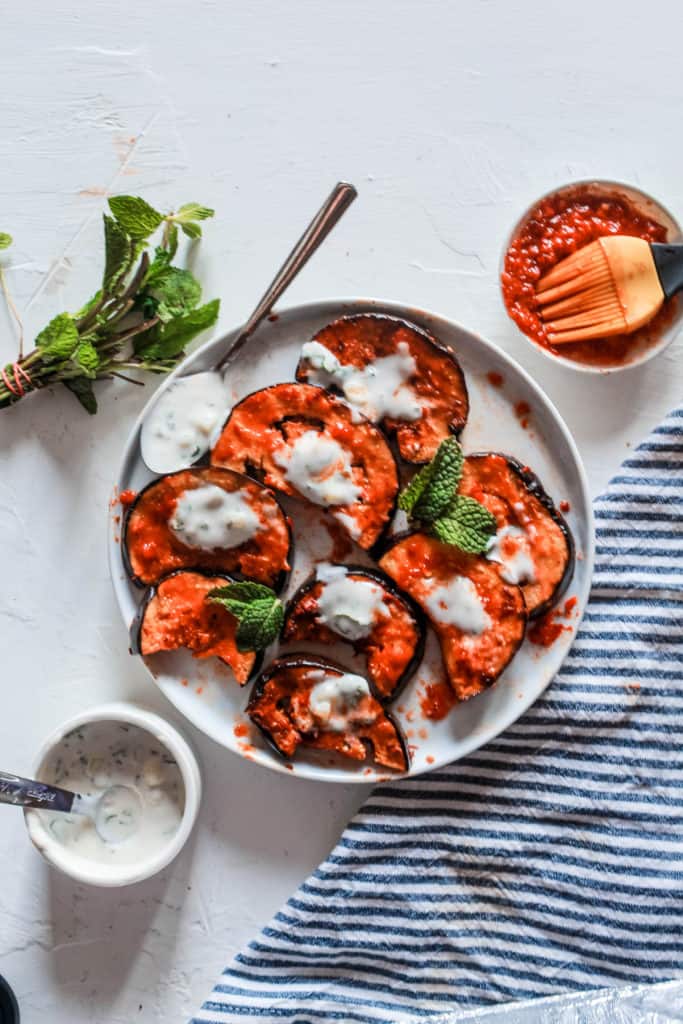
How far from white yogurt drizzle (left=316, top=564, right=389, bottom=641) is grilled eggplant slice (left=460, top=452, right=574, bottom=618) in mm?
259

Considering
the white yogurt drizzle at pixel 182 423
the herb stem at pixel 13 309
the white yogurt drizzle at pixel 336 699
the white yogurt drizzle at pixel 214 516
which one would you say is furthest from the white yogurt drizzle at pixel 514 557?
the herb stem at pixel 13 309

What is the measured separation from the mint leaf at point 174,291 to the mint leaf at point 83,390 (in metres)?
0.22

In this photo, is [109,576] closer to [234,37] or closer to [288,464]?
[288,464]

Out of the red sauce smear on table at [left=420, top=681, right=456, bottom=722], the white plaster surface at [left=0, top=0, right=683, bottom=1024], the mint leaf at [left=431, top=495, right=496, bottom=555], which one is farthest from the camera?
the white plaster surface at [left=0, top=0, right=683, bottom=1024]

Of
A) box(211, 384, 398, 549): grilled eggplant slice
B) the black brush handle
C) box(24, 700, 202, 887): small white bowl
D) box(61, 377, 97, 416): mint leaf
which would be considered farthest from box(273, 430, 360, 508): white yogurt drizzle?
the black brush handle

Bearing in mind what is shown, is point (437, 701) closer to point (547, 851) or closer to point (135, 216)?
point (547, 851)

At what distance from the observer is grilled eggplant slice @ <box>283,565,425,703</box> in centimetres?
210

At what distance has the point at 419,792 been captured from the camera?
7.25 feet

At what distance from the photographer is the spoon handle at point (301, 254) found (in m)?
2.13

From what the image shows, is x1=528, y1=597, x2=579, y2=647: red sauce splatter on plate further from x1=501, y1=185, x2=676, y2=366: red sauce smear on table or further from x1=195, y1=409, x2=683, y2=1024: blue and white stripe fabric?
x1=501, y1=185, x2=676, y2=366: red sauce smear on table

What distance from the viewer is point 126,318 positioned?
2.28 meters

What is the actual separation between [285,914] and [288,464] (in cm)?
97

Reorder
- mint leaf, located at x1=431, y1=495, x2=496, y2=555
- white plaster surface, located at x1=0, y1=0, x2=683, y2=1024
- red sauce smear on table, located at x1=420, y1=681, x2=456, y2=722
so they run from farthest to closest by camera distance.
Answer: white plaster surface, located at x1=0, y1=0, x2=683, y2=1024 < red sauce smear on table, located at x1=420, y1=681, x2=456, y2=722 < mint leaf, located at x1=431, y1=495, x2=496, y2=555

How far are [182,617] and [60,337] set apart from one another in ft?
2.11
